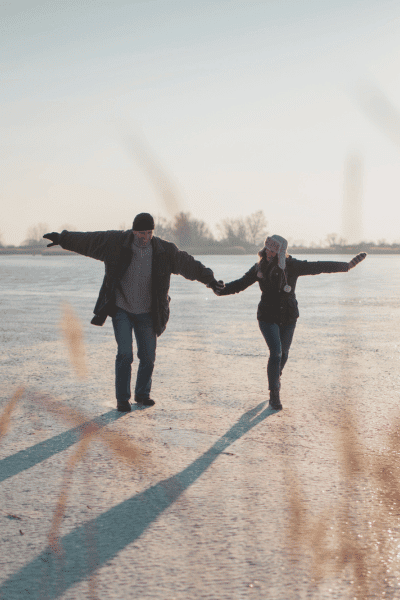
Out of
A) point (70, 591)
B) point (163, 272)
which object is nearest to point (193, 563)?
point (70, 591)

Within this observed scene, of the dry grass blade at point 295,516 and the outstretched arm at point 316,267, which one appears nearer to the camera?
the dry grass blade at point 295,516

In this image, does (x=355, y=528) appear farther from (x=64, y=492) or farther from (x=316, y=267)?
(x=316, y=267)

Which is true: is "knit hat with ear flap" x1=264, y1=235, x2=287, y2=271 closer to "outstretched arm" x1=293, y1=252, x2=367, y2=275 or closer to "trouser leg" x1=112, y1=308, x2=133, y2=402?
"outstretched arm" x1=293, y1=252, x2=367, y2=275

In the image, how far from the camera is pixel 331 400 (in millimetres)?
5473

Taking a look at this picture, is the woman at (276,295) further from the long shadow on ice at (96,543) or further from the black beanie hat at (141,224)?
the long shadow on ice at (96,543)

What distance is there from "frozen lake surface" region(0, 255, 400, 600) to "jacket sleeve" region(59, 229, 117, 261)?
1.29 m

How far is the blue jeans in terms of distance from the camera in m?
5.16

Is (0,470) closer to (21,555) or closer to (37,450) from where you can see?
(37,450)

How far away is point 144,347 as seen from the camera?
5.33 metres

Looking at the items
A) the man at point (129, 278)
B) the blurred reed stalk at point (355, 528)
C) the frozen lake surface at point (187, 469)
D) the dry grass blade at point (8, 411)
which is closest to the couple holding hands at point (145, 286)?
the man at point (129, 278)

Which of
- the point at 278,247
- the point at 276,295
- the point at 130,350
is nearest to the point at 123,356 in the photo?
the point at 130,350

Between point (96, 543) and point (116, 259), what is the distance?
2703 millimetres

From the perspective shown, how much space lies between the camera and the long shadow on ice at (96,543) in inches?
92.7

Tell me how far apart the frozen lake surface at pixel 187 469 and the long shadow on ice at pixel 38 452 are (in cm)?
1
